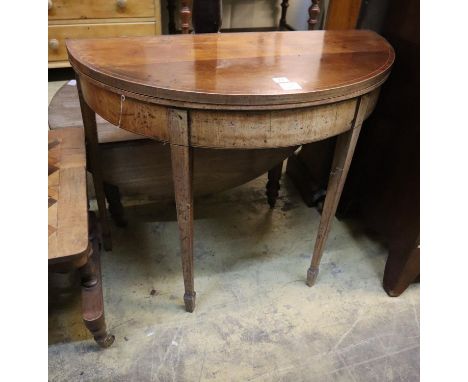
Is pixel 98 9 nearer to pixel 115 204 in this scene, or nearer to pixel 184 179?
pixel 115 204

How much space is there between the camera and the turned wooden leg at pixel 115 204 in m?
1.44

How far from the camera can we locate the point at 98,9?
2291 millimetres

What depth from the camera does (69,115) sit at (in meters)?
1.37

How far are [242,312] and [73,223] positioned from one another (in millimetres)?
630

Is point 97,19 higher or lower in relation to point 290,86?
lower

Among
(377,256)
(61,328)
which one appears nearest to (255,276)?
(377,256)

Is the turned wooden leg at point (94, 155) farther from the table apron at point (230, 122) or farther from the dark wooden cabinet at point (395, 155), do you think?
the dark wooden cabinet at point (395, 155)

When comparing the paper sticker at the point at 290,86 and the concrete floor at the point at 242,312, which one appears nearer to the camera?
the paper sticker at the point at 290,86

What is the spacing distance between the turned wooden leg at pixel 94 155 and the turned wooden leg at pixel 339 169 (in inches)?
28.2

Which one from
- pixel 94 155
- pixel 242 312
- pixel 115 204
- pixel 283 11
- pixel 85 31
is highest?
pixel 283 11

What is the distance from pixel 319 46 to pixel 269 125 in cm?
39

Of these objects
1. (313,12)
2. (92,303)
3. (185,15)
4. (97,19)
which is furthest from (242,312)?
(97,19)

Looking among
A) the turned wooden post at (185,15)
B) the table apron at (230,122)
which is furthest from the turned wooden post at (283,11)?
the table apron at (230,122)

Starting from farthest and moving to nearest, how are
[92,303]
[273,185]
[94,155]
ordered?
[273,185] < [94,155] < [92,303]
